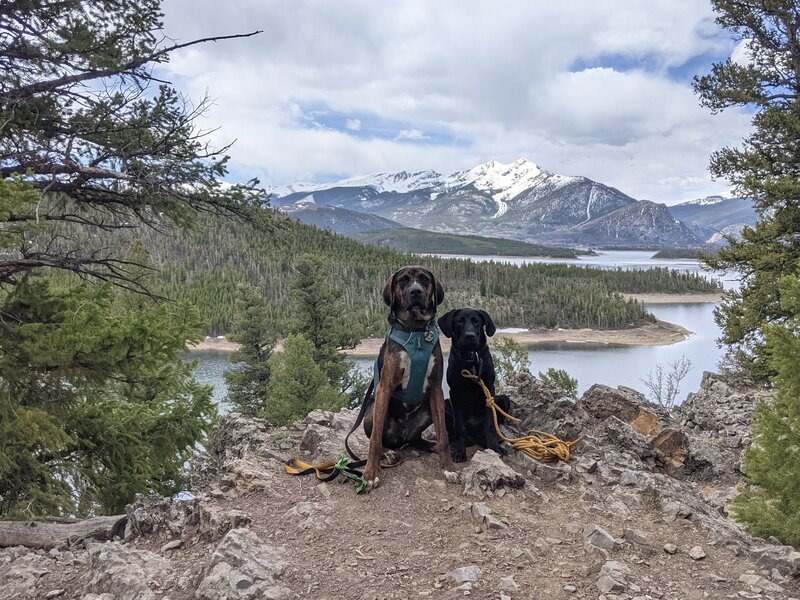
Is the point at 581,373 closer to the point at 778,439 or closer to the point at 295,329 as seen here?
the point at 295,329

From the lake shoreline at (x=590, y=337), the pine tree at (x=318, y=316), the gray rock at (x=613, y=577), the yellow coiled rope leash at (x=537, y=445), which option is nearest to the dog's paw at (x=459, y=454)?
the yellow coiled rope leash at (x=537, y=445)

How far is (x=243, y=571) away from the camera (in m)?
3.55

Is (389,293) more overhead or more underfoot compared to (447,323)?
more overhead

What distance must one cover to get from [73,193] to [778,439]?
7924mm

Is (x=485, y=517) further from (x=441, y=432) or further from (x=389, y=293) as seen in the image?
(x=389, y=293)

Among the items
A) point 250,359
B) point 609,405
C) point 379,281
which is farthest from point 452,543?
point 379,281

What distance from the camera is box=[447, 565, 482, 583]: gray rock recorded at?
346cm

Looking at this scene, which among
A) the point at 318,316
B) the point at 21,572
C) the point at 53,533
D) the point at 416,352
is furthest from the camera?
the point at 318,316

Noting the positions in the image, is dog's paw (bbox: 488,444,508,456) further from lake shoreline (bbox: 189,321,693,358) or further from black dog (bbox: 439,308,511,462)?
lake shoreline (bbox: 189,321,693,358)

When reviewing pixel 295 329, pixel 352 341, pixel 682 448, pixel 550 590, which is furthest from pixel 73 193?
pixel 352 341

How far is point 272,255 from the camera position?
5344 inches

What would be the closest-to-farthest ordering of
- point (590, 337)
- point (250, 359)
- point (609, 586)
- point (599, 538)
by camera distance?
point (609, 586)
point (599, 538)
point (250, 359)
point (590, 337)

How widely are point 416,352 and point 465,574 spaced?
187 centimetres

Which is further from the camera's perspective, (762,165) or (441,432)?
(762,165)
